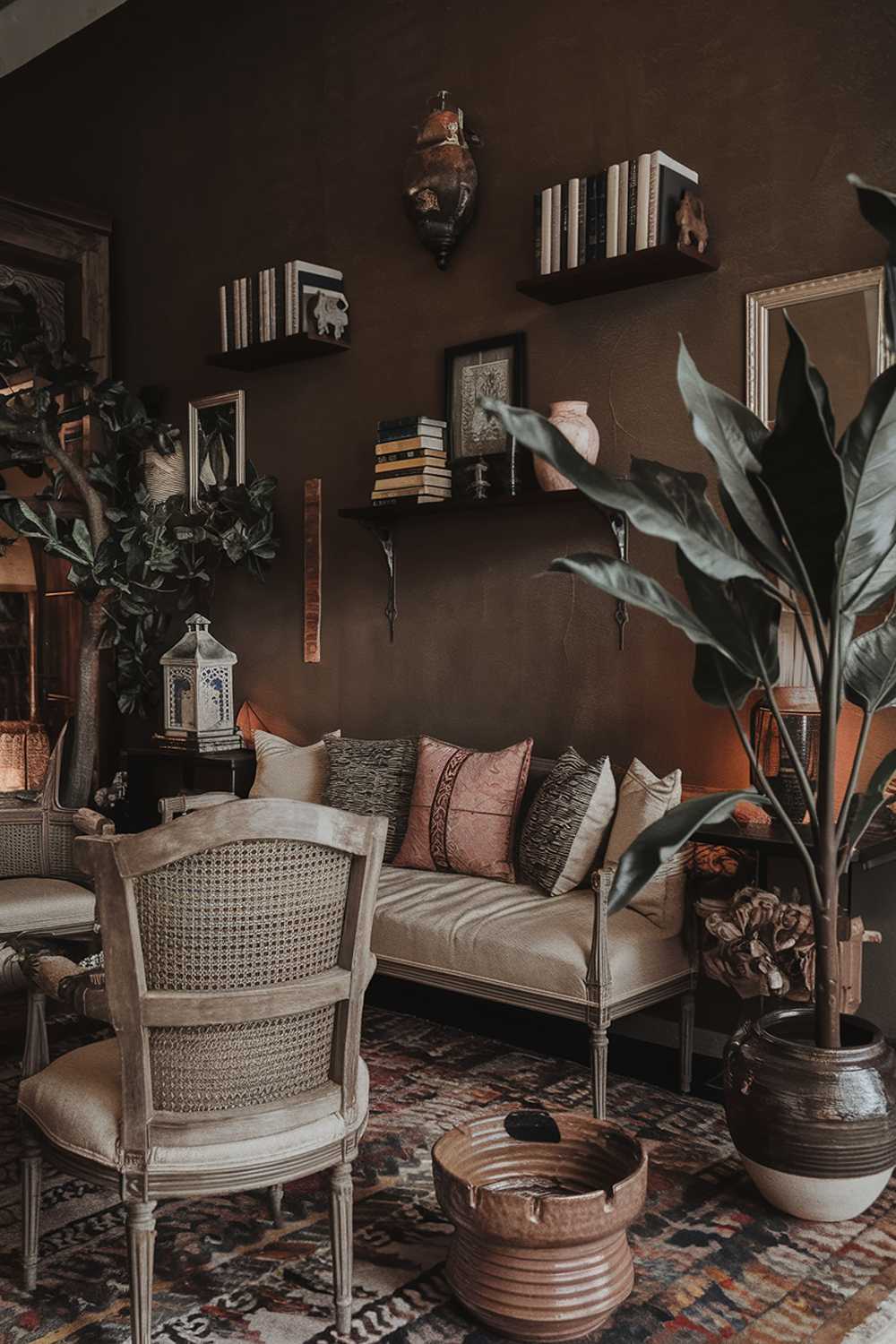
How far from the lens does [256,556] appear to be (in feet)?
16.5

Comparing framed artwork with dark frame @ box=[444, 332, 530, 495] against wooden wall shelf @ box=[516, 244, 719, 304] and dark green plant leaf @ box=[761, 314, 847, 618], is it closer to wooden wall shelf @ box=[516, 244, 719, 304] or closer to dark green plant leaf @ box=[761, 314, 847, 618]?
wooden wall shelf @ box=[516, 244, 719, 304]

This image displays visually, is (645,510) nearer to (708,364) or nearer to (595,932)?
(595,932)

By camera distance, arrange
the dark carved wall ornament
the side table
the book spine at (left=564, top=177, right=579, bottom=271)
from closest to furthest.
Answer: the book spine at (left=564, top=177, right=579, bottom=271)
the dark carved wall ornament
the side table

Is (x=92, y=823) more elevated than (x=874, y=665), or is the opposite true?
(x=874, y=665)

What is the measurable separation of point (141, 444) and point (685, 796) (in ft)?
10.2

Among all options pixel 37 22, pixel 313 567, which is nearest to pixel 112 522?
pixel 313 567

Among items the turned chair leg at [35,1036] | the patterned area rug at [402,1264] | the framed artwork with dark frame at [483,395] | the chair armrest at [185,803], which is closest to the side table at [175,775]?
the chair armrest at [185,803]

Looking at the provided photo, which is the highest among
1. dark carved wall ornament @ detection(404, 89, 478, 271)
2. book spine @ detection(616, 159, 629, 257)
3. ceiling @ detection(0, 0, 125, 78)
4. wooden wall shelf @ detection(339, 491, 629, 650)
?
ceiling @ detection(0, 0, 125, 78)

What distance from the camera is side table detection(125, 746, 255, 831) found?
4871mm

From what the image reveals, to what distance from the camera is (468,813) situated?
12.8 feet

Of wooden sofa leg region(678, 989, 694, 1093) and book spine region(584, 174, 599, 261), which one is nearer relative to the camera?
wooden sofa leg region(678, 989, 694, 1093)

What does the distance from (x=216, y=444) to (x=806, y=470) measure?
139 inches

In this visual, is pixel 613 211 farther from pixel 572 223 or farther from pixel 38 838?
pixel 38 838

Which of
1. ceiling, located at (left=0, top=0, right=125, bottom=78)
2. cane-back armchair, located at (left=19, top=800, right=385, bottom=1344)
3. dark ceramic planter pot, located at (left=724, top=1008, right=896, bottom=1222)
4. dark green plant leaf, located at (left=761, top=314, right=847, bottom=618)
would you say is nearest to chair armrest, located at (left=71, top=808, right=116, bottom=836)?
cane-back armchair, located at (left=19, top=800, right=385, bottom=1344)
